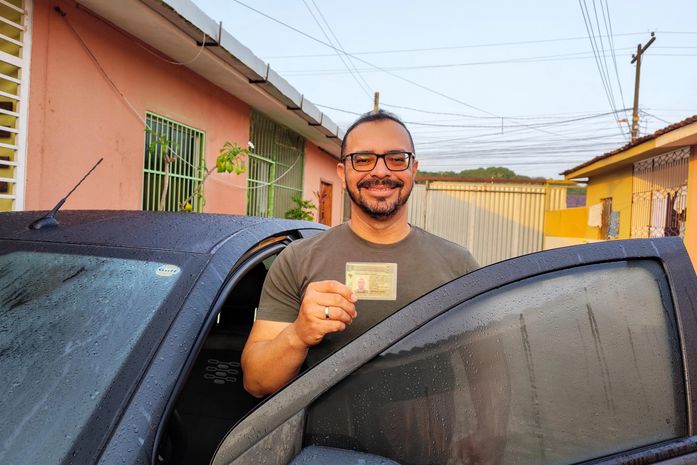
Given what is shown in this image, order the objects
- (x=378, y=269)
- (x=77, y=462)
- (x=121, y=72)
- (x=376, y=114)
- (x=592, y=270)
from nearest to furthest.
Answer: (x=77, y=462) → (x=592, y=270) → (x=378, y=269) → (x=376, y=114) → (x=121, y=72)

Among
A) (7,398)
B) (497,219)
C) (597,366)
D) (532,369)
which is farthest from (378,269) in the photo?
(497,219)

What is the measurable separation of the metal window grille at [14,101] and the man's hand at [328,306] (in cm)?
351

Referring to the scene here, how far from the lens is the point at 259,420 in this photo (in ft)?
A: 3.40

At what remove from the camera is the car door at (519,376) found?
1.04 meters

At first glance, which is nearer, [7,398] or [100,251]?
[7,398]

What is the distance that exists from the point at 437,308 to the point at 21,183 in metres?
3.93

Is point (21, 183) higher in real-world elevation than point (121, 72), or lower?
lower

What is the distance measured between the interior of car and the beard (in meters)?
0.49

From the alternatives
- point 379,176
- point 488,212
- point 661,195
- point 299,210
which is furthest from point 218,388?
point 488,212

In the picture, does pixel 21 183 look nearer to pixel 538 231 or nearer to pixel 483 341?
pixel 483 341

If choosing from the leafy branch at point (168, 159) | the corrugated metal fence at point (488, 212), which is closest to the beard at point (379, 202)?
the leafy branch at point (168, 159)

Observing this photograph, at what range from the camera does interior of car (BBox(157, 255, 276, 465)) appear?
6.64 ft

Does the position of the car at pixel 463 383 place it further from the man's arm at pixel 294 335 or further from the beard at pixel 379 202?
the beard at pixel 379 202

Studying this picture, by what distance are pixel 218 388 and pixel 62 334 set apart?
994mm
